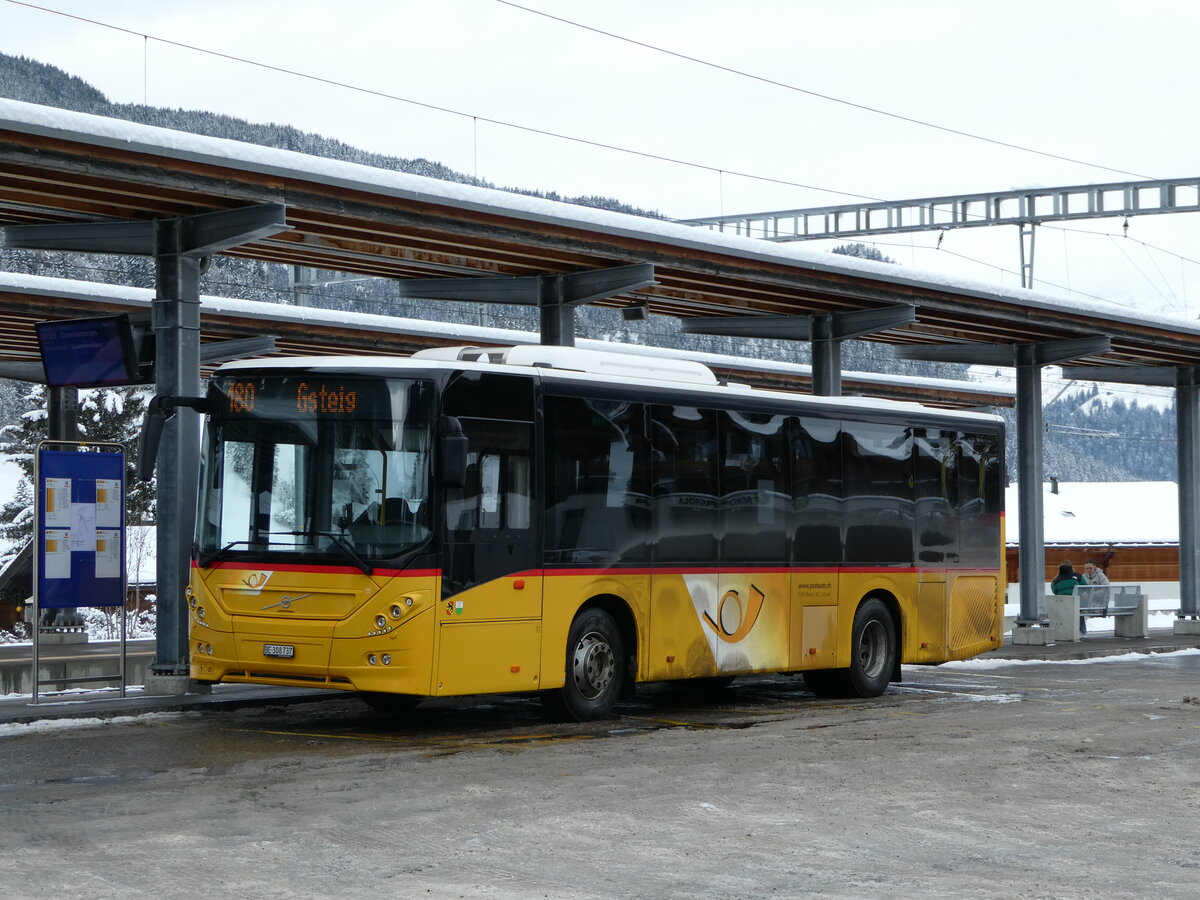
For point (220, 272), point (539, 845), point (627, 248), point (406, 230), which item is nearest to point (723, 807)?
point (539, 845)

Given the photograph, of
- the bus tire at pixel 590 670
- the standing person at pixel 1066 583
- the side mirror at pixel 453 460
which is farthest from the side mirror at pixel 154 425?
the standing person at pixel 1066 583

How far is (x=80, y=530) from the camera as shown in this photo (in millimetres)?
15836

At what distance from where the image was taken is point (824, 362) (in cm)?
2584

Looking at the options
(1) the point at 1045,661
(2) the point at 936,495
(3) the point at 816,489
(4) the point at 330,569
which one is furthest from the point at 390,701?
(1) the point at 1045,661

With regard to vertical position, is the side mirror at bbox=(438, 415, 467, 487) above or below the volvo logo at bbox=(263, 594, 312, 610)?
above

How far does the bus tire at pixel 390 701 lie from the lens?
1545cm

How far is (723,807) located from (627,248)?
11.4 meters

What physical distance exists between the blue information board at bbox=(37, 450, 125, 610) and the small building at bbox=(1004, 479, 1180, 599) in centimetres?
4393

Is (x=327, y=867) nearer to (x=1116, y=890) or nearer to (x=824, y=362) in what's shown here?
(x=1116, y=890)

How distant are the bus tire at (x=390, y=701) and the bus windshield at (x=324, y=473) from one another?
2.28m

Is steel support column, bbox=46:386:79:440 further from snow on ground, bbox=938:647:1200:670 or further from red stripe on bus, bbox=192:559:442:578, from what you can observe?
red stripe on bus, bbox=192:559:442:578

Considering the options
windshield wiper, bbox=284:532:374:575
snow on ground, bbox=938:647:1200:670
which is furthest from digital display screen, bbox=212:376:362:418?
snow on ground, bbox=938:647:1200:670

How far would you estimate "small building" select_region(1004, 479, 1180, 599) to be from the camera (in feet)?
206

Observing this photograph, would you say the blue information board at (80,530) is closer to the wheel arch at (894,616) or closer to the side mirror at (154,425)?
the side mirror at (154,425)
